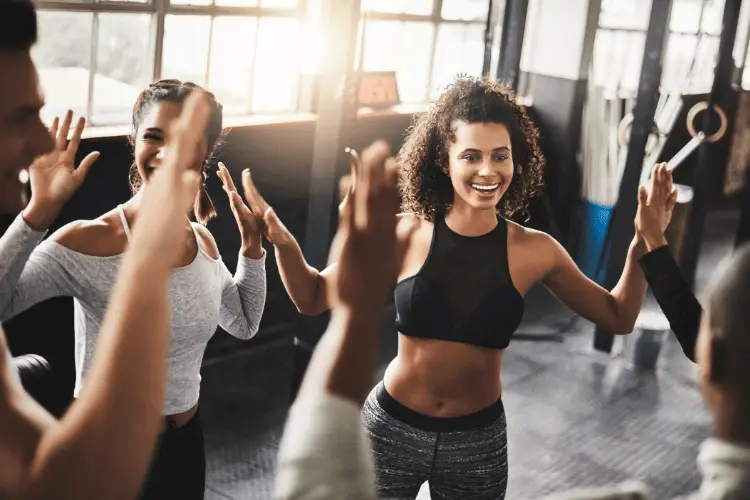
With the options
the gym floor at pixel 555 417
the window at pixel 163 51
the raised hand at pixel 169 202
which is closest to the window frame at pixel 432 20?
the window at pixel 163 51

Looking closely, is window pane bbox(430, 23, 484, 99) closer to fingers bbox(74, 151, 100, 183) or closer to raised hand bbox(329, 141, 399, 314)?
fingers bbox(74, 151, 100, 183)

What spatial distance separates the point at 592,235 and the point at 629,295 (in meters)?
4.15

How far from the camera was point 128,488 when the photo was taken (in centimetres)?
74

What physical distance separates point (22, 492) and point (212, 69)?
3.49 metres

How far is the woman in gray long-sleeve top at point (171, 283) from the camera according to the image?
5.52ft

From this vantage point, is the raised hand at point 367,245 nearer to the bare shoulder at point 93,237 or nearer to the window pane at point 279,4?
the bare shoulder at point 93,237

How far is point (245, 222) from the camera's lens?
1.88 m

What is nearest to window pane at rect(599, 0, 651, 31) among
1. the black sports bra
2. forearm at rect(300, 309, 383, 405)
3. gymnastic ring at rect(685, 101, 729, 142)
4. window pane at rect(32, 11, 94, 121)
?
gymnastic ring at rect(685, 101, 729, 142)

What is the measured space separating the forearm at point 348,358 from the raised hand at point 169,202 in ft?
0.81

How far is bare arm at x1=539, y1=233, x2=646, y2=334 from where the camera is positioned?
2021mm

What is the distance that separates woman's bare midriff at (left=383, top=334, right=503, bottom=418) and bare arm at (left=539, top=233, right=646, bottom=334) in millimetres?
256

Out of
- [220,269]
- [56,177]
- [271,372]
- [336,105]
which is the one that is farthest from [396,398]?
[271,372]

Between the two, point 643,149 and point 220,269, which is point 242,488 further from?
point 643,149

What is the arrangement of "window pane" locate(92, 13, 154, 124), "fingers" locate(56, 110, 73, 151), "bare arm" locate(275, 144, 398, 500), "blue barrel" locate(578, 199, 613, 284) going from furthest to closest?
"blue barrel" locate(578, 199, 613, 284) < "window pane" locate(92, 13, 154, 124) < "fingers" locate(56, 110, 73, 151) < "bare arm" locate(275, 144, 398, 500)
